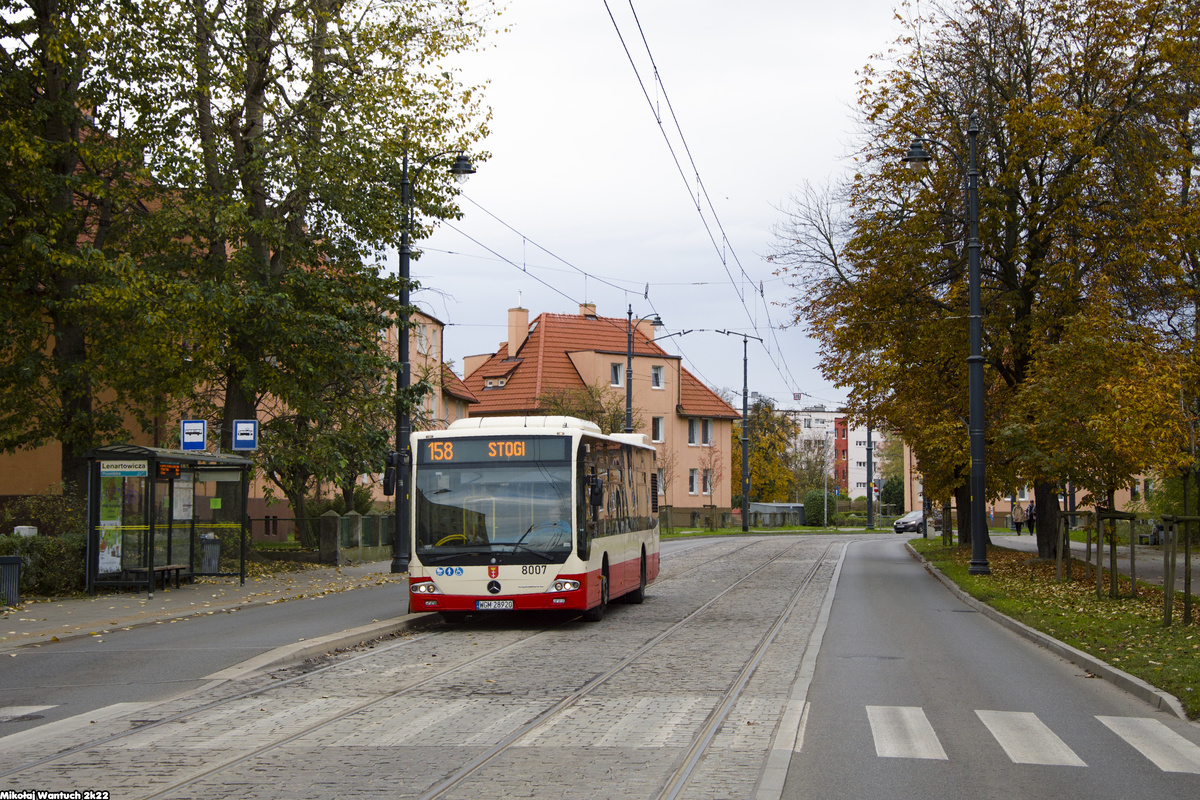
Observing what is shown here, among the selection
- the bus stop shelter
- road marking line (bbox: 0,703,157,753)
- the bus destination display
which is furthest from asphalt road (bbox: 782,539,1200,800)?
the bus stop shelter

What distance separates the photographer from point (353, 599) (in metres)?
20.3

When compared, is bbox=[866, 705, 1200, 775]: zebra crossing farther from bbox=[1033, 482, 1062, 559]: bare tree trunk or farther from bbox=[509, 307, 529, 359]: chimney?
bbox=[509, 307, 529, 359]: chimney

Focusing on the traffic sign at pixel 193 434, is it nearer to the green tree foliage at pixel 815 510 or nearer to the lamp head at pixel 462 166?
the lamp head at pixel 462 166

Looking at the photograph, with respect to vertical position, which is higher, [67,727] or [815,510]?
[67,727]

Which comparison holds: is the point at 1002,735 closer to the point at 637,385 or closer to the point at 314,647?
the point at 314,647

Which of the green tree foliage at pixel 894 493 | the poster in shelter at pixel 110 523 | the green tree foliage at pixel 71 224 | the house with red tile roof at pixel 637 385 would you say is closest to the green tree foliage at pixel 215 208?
the green tree foliage at pixel 71 224

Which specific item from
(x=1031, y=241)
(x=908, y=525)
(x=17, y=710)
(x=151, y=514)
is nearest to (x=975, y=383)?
(x=1031, y=241)

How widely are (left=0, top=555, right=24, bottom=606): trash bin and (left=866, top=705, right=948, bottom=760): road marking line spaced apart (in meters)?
13.9

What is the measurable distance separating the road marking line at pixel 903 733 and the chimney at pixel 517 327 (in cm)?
6188

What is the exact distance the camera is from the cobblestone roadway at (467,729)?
684cm

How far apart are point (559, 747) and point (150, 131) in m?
20.4

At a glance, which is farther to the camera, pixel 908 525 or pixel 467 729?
pixel 908 525

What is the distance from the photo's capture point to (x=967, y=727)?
8.70 metres

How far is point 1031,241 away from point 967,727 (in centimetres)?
2001
